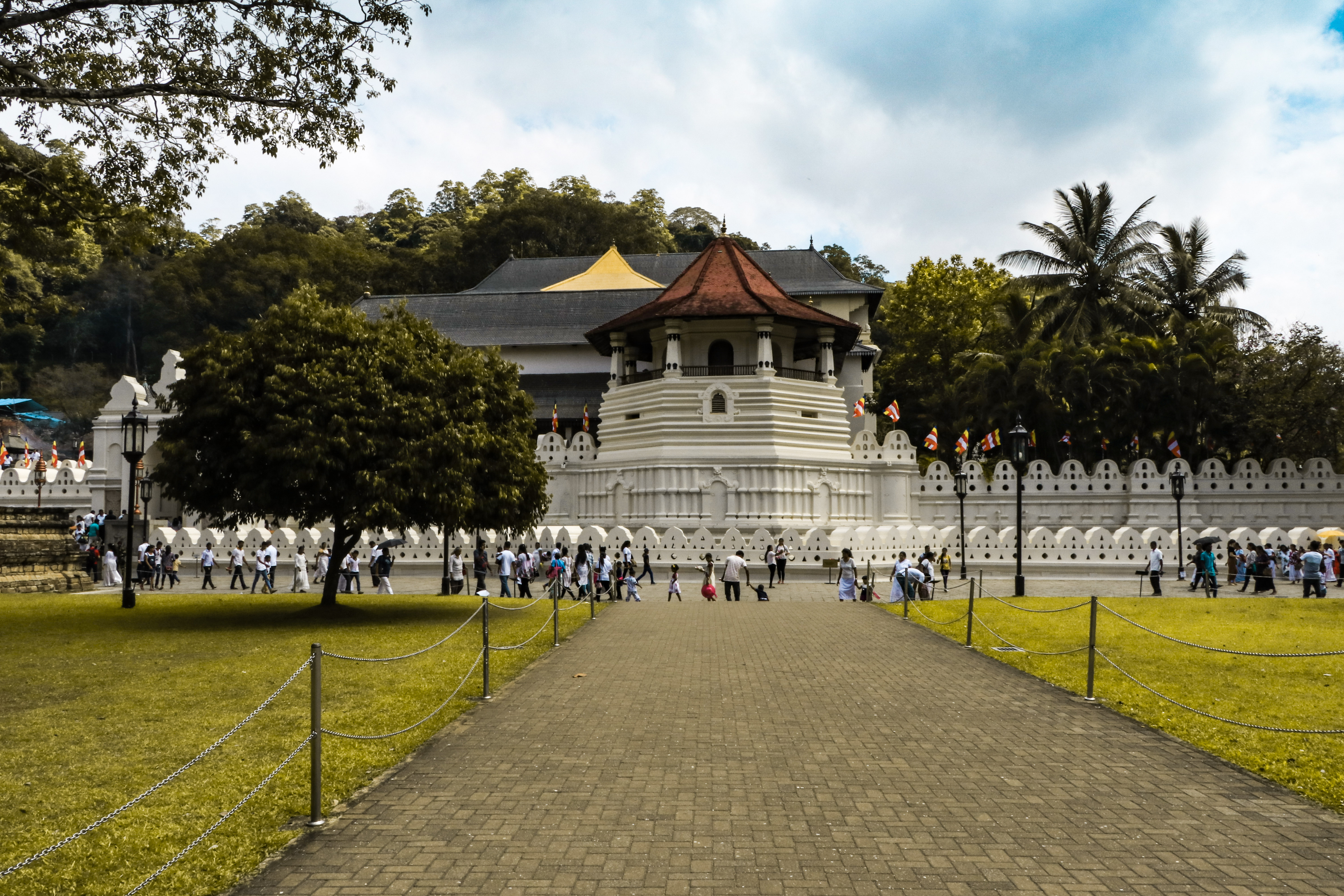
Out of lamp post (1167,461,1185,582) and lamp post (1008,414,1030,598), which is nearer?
lamp post (1008,414,1030,598)

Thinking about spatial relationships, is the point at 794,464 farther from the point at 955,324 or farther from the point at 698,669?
the point at 698,669

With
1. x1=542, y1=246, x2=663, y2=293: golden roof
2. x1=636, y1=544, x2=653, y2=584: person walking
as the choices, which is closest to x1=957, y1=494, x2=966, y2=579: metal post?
x1=636, y1=544, x2=653, y2=584: person walking

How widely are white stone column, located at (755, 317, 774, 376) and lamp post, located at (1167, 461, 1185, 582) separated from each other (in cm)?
1425

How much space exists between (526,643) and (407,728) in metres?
5.63

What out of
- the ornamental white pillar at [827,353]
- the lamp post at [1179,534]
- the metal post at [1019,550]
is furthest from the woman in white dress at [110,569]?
the lamp post at [1179,534]

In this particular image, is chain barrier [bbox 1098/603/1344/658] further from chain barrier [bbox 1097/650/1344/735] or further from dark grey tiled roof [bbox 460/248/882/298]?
dark grey tiled roof [bbox 460/248/882/298]

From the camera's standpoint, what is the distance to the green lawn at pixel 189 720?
5848 mm

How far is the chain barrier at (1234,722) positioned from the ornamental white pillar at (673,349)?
2787cm

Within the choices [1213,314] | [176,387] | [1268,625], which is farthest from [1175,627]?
[1213,314]

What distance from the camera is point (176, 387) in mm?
19281

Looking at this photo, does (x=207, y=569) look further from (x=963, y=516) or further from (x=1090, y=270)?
(x=1090, y=270)

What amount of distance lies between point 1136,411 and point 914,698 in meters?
32.5

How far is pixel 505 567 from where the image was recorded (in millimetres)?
23719

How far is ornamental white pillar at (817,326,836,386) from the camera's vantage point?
40281 millimetres
